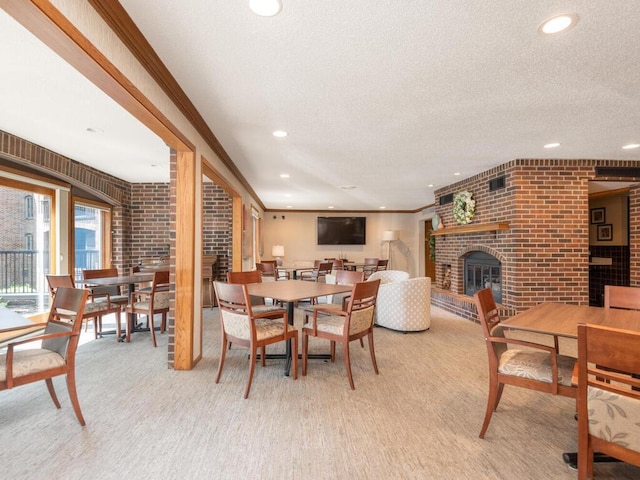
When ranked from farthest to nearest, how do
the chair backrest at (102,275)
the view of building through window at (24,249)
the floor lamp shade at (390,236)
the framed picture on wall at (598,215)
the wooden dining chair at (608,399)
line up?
the floor lamp shade at (390,236) → the framed picture on wall at (598,215) → the chair backrest at (102,275) → the view of building through window at (24,249) → the wooden dining chair at (608,399)

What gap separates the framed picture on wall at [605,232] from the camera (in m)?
5.72

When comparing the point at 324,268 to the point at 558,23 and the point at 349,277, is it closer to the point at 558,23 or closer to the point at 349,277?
the point at 349,277

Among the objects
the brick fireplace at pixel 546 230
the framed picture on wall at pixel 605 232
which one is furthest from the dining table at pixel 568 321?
the framed picture on wall at pixel 605 232

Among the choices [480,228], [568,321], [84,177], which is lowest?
[568,321]

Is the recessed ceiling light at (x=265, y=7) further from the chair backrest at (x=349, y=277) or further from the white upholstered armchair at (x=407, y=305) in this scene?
the white upholstered armchair at (x=407, y=305)

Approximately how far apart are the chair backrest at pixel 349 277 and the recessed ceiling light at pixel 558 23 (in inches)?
109

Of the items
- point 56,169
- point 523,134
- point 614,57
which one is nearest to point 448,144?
point 523,134

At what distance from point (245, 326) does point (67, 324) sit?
46.3 inches

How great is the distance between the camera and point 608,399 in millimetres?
1339

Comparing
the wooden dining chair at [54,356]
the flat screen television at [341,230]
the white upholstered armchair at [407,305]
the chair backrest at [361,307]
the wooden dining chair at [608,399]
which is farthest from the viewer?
the flat screen television at [341,230]

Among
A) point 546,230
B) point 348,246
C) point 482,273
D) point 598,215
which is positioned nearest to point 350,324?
point 546,230

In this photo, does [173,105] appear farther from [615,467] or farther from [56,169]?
[615,467]

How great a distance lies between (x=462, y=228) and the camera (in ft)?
17.3

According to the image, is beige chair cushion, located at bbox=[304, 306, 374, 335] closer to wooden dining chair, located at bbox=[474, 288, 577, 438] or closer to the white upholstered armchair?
wooden dining chair, located at bbox=[474, 288, 577, 438]
